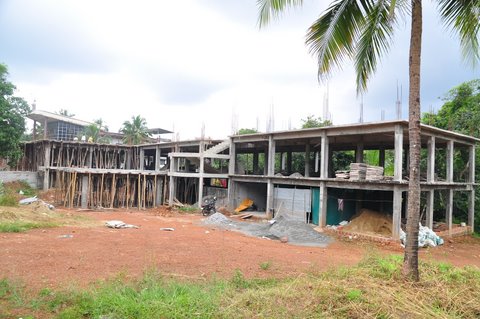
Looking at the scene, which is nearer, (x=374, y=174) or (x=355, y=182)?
(x=374, y=174)

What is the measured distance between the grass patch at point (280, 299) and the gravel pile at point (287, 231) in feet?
26.6

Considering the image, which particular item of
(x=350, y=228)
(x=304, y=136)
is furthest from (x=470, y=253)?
(x=304, y=136)

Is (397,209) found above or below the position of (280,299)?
above

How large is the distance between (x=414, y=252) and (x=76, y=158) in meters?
32.1

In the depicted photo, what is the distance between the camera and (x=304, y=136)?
62.2 ft

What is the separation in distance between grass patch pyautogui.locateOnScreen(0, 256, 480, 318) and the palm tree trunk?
0.45m

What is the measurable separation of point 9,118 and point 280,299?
88.3ft

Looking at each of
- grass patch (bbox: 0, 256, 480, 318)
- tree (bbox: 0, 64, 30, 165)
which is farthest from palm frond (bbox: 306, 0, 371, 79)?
tree (bbox: 0, 64, 30, 165)

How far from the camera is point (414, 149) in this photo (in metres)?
6.32

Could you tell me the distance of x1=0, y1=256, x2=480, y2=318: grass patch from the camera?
5176mm

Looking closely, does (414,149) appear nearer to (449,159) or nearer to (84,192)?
(449,159)

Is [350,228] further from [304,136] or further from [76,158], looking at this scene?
[76,158]

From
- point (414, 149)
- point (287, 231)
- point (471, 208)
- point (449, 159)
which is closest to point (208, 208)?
point (287, 231)

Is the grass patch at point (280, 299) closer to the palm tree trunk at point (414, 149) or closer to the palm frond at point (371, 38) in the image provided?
the palm tree trunk at point (414, 149)
